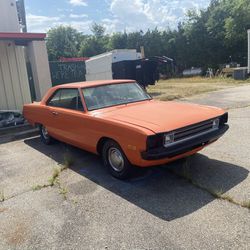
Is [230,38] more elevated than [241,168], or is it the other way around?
[230,38]

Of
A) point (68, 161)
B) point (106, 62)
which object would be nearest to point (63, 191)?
point (68, 161)

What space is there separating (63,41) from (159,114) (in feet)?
218

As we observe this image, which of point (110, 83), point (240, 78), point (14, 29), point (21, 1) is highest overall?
point (21, 1)

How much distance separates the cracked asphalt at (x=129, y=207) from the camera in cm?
298

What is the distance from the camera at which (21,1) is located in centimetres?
1480

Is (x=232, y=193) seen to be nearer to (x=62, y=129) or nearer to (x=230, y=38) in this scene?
(x=62, y=129)

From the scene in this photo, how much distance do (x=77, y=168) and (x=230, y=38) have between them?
2610cm

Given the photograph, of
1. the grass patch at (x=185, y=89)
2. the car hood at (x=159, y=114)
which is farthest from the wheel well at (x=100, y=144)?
the grass patch at (x=185, y=89)

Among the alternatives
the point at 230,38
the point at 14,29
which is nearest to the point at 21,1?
the point at 14,29

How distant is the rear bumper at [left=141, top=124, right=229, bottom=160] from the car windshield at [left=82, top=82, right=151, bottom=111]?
1543 millimetres

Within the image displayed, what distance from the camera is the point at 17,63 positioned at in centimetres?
981

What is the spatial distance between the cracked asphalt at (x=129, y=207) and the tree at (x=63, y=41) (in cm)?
5748

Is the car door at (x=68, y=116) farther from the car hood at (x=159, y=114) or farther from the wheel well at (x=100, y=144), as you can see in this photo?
the car hood at (x=159, y=114)

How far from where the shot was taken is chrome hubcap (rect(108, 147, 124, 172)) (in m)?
4.34
